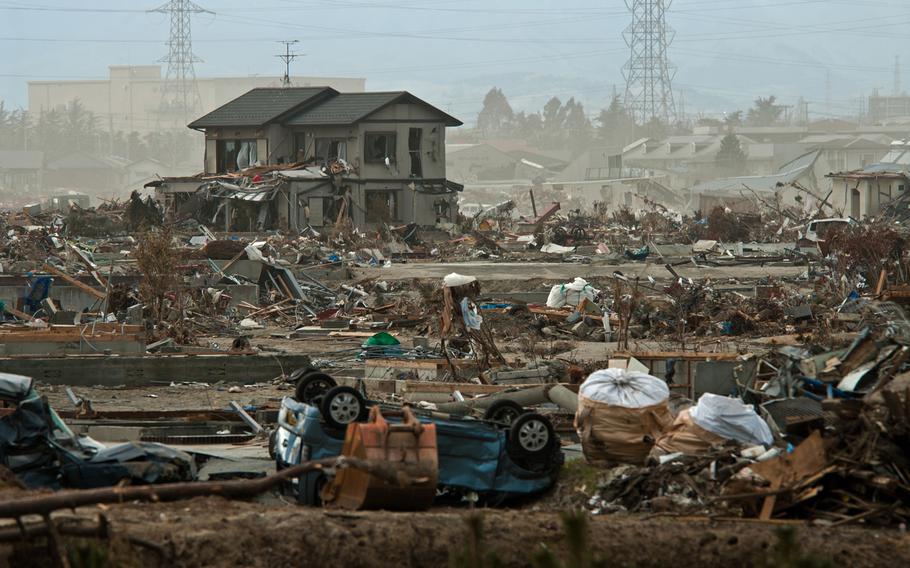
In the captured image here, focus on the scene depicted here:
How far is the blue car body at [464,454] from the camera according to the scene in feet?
40.7

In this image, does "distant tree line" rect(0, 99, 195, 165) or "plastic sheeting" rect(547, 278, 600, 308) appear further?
"distant tree line" rect(0, 99, 195, 165)

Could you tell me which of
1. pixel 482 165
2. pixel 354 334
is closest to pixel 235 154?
pixel 354 334

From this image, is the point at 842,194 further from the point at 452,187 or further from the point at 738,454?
the point at 738,454

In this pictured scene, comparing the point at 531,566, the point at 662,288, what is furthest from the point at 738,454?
the point at 662,288

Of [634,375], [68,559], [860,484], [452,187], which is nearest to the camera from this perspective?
[68,559]

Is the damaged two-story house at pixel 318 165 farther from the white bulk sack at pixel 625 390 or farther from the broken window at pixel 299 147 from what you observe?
the white bulk sack at pixel 625 390

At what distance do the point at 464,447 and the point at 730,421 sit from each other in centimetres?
230

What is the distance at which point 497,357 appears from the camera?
18.5 meters

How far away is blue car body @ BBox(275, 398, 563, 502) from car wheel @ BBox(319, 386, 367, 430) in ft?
0.26

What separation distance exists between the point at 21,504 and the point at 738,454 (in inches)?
226

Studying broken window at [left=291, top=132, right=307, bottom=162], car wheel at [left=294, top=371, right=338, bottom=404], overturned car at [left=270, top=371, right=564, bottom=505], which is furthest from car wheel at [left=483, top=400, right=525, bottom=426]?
broken window at [left=291, top=132, right=307, bottom=162]

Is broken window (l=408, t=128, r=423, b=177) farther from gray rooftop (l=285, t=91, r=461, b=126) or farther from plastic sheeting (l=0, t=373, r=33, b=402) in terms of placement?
plastic sheeting (l=0, t=373, r=33, b=402)

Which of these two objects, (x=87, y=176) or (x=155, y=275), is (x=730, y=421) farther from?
(x=87, y=176)

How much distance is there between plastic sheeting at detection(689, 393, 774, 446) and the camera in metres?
12.7
